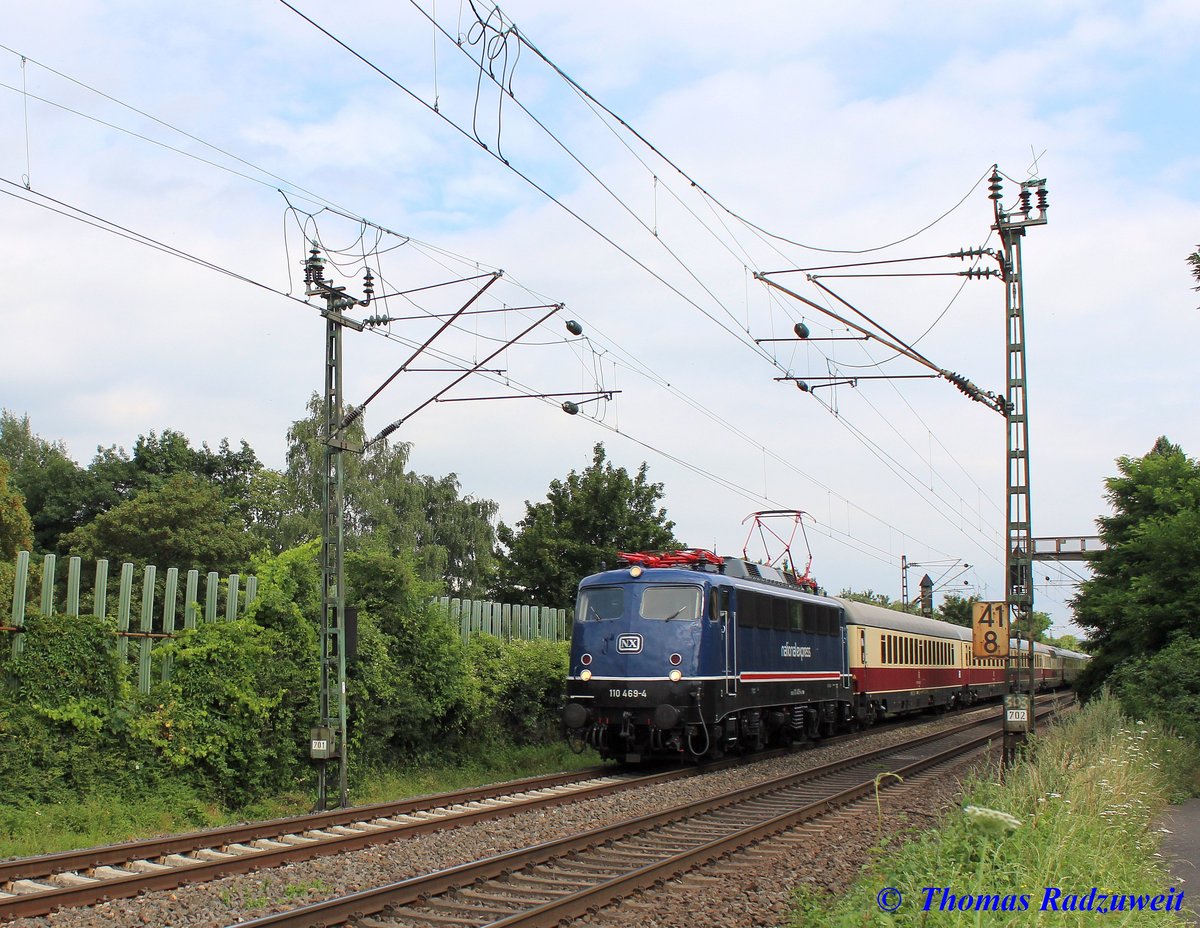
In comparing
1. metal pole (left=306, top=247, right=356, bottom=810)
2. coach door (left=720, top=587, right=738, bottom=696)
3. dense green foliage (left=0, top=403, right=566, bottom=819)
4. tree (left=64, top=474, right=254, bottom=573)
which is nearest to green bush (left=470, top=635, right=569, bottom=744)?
dense green foliage (left=0, top=403, right=566, bottom=819)

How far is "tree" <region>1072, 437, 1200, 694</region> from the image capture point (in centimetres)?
2505

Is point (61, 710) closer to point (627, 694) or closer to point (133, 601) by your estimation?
point (133, 601)

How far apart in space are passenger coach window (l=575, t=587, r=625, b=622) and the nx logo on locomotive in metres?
0.43

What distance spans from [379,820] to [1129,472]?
2444 cm

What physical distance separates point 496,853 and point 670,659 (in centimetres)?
775

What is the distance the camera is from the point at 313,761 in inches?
657

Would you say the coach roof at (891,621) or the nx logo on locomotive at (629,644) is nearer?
the nx logo on locomotive at (629,644)

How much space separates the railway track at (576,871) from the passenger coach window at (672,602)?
128 inches

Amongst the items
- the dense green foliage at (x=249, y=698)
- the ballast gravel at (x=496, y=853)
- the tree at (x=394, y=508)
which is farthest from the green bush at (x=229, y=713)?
the tree at (x=394, y=508)

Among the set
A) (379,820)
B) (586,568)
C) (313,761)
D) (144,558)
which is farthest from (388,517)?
(379,820)

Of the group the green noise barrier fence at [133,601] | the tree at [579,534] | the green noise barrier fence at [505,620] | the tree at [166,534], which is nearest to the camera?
the green noise barrier fence at [133,601]

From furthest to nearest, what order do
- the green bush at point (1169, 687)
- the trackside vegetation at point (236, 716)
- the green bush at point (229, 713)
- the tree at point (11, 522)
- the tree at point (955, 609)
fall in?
the tree at point (955, 609)
the tree at point (11, 522)
the green bush at point (1169, 687)
the green bush at point (229, 713)
the trackside vegetation at point (236, 716)

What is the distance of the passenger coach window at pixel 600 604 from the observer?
64.4 feet

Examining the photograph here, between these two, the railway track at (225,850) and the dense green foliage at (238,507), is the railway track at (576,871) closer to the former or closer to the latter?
the railway track at (225,850)
